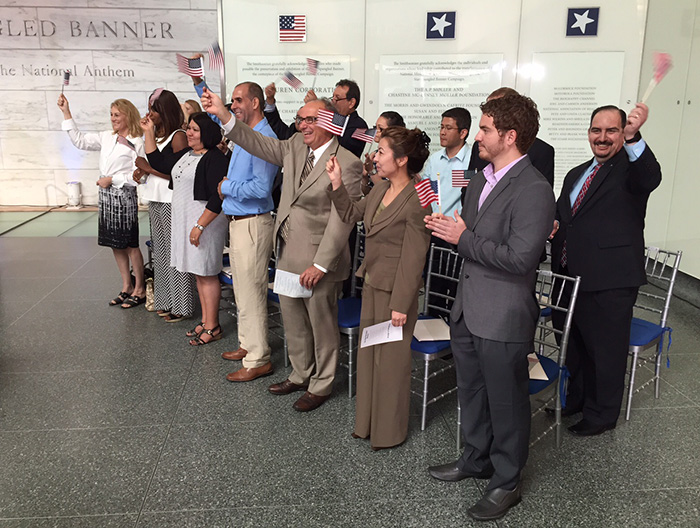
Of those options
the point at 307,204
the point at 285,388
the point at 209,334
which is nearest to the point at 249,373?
the point at 285,388

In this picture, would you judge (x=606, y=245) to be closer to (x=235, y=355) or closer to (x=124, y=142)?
(x=235, y=355)

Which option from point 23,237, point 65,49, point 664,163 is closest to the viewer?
point 664,163

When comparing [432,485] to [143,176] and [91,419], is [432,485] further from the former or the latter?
[143,176]

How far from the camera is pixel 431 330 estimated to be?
10.3ft

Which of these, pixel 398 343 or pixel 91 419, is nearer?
pixel 398 343

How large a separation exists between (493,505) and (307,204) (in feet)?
5.71

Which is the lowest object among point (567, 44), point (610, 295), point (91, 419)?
point (91, 419)

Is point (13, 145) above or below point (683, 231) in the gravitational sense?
above

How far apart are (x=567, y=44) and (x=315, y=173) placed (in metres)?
3.67

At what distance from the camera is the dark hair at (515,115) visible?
2.04m

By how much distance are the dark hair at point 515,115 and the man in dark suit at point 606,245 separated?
776mm

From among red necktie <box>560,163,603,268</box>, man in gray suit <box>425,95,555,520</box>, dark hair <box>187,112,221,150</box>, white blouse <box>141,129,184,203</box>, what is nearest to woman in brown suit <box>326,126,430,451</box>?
man in gray suit <box>425,95,555,520</box>

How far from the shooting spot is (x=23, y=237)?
8305mm

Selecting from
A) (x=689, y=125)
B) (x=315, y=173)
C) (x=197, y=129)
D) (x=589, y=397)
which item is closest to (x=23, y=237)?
(x=197, y=129)
